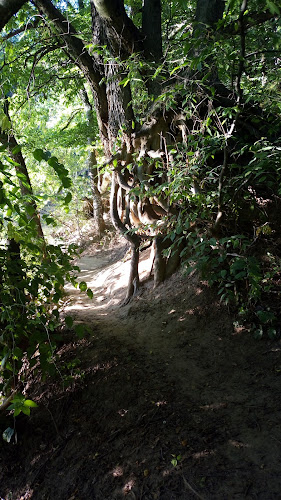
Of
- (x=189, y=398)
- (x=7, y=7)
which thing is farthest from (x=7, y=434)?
(x=7, y=7)

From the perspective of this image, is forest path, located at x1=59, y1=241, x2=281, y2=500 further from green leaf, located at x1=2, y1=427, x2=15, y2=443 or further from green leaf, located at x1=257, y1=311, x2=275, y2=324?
green leaf, located at x1=2, y1=427, x2=15, y2=443

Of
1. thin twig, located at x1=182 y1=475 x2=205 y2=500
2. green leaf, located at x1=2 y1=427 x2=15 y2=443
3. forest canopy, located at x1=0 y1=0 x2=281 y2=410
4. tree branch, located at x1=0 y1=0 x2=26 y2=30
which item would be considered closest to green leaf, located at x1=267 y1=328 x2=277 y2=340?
forest canopy, located at x1=0 y1=0 x2=281 y2=410

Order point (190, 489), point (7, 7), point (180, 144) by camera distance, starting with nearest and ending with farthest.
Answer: point (190, 489), point (7, 7), point (180, 144)

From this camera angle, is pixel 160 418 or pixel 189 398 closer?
pixel 160 418

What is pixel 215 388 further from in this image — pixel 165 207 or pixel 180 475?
pixel 165 207

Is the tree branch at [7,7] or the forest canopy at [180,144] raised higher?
the tree branch at [7,7]

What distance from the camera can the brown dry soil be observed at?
2.21 metres

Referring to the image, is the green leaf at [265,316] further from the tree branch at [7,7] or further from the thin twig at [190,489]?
the tree branch at [7,7]

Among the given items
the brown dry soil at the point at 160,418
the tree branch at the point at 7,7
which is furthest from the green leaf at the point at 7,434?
the tree branch at the point at 7,7

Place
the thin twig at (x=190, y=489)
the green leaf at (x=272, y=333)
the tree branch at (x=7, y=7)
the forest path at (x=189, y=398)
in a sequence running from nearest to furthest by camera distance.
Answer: the thin twig at (x=190, y=489) < the forest path at (x=189, y=398) < the tree branch at (x=7, y=7) < the green leaf at (x=272, y=333)

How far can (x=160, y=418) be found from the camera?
2.78 meters

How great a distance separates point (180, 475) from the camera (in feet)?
7.20

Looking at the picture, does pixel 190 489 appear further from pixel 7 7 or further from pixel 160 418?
pixel 7 7

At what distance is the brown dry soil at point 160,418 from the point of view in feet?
7.24
